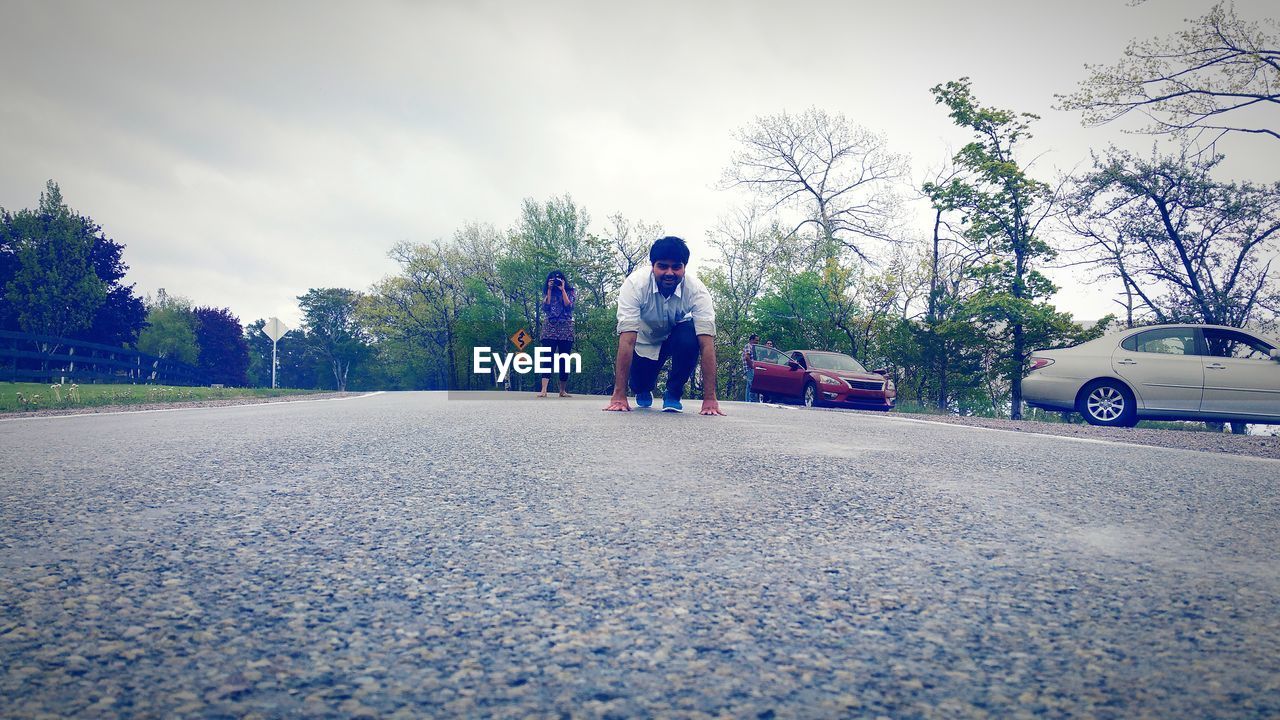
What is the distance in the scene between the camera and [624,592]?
1811 millimetres

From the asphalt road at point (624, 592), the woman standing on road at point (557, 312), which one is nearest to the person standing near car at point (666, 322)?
the woman standing on road at point (557, 312)

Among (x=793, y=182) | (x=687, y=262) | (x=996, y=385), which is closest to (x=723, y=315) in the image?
(x=793, y=182)

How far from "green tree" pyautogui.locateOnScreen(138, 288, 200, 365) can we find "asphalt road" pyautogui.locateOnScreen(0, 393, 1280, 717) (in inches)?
2468

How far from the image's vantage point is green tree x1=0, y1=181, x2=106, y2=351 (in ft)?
97.0

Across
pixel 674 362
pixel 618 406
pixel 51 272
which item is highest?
pixel 51 272

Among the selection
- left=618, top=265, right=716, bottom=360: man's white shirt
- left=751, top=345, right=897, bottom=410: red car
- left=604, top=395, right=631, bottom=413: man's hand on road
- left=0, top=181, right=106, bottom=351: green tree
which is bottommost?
left=604, top=395, right=631, bottom=413: man's hand on road

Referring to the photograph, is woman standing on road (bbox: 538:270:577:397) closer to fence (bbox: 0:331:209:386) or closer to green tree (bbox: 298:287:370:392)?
fence (bbox: 0:331:209:386)

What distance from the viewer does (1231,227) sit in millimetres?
20938

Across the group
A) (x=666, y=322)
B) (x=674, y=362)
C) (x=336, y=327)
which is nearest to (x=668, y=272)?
(x=666, y=322)

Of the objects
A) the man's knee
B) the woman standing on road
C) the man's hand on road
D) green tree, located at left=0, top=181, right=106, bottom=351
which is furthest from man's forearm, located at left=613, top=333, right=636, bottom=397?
green tree, located at left=0, top=181, right=106, bottom=351

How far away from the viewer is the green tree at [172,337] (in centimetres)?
5656

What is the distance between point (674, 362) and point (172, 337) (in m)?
62.7

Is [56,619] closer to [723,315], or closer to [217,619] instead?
[217,619]

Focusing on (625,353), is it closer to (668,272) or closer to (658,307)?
(658,307)
